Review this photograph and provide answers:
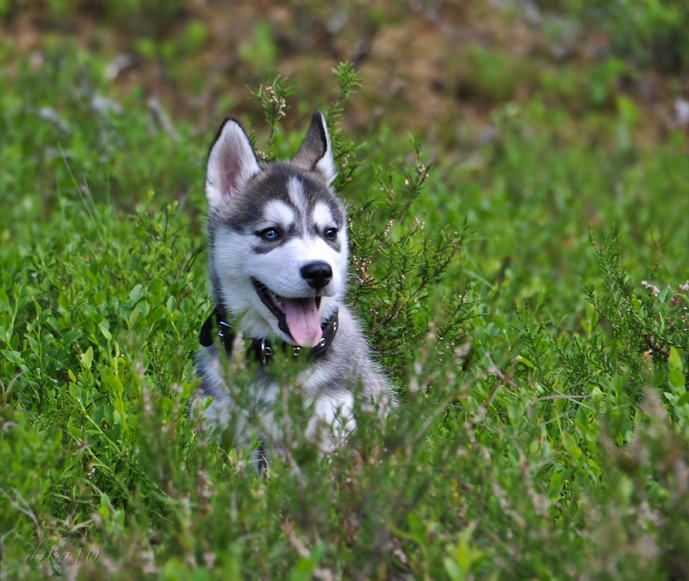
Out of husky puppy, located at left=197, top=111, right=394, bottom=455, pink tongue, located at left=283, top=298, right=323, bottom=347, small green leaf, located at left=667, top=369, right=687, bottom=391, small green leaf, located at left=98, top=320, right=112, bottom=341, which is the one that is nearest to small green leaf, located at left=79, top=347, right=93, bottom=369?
small green leaf, located at left=98, top=320, right=112, bottom=341

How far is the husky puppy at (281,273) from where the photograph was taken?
3.55 m

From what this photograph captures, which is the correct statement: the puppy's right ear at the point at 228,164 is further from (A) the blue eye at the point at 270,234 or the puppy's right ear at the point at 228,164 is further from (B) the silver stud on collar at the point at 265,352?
(B) the silver stud on collar at the point at 265,352

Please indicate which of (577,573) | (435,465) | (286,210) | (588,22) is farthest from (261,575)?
(588,22)

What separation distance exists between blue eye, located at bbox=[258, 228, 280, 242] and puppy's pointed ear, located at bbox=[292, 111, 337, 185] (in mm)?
670

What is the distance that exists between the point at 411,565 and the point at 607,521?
0.69 metres

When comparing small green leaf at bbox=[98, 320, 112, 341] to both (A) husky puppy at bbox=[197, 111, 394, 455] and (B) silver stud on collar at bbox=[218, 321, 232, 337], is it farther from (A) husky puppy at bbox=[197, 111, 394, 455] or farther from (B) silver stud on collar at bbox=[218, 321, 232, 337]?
(B) silver stud on collar at bbox=[218, 321, 232, 337]

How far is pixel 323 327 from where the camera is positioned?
3875 mm

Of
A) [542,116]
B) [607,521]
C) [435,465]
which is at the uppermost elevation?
[607,521]

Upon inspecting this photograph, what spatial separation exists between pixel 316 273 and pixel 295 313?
1.03ft

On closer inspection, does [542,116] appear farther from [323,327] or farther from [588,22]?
[323,327]
